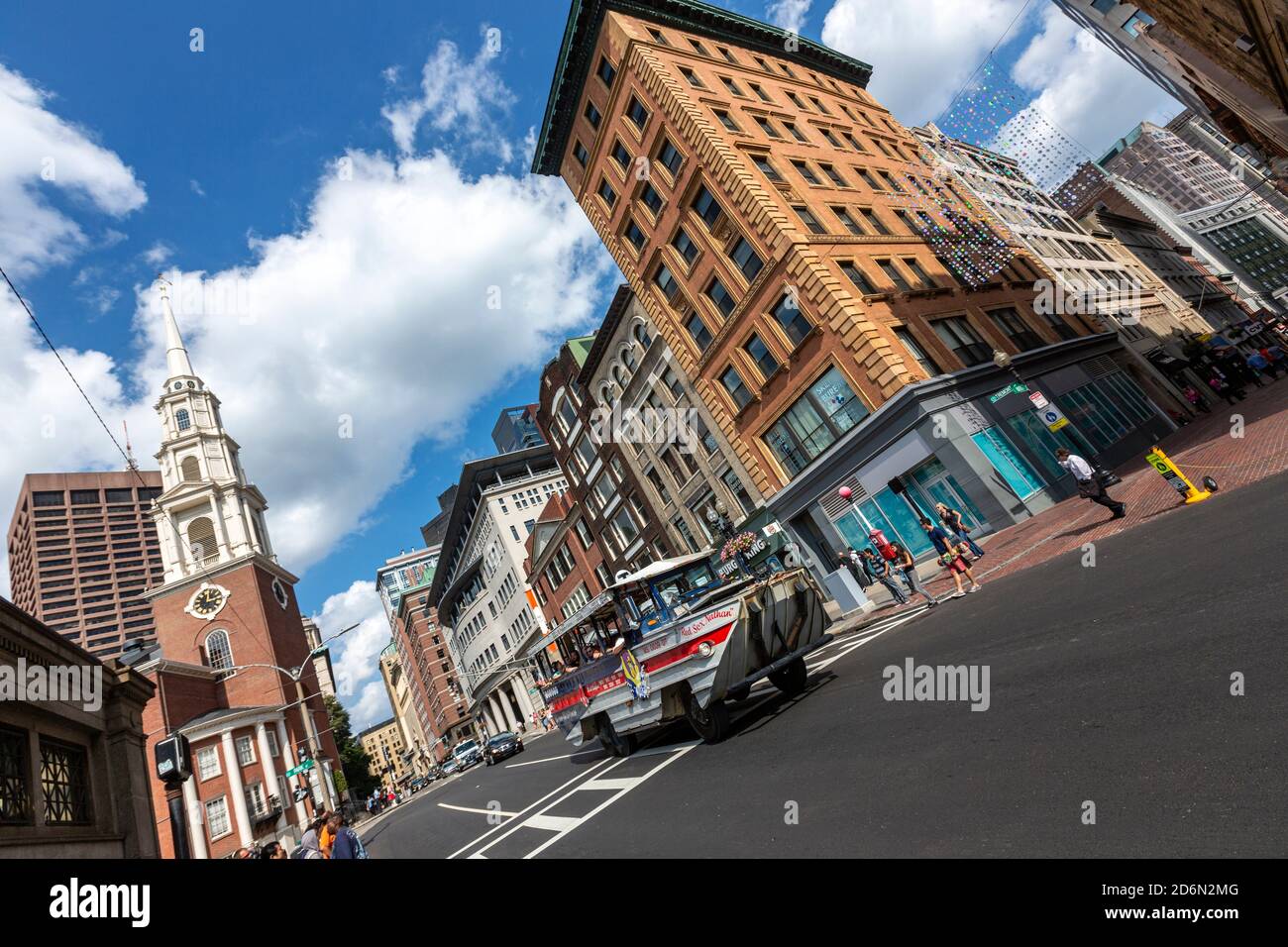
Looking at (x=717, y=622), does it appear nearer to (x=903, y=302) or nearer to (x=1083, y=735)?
(x=1083, y=735)

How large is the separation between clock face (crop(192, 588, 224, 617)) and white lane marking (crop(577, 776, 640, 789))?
147 ft

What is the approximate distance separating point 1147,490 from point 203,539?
58.2 m

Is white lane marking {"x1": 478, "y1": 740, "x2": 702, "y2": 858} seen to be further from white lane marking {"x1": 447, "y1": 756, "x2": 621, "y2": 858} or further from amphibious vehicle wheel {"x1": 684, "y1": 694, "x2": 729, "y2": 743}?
amphibious vehicle wheel {"x1": 684, "y1": 694, "x2": 729, "y2": 743}

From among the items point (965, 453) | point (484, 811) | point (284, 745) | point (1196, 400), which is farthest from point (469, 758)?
point (1196, 400)

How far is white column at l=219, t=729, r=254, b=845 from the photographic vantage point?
1378 inches

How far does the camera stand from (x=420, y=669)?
366 ft

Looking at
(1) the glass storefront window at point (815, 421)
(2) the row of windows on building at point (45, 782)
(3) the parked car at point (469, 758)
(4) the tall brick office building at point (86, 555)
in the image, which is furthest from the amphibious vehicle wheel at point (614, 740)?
(4) the tall brick office building at point (86, 555)

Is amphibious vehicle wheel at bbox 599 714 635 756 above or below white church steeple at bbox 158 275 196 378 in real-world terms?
below

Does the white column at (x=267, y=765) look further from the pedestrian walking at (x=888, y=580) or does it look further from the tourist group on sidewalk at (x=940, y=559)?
the pedestrian walking at (x=888, y=580)

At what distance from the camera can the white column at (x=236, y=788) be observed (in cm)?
3500

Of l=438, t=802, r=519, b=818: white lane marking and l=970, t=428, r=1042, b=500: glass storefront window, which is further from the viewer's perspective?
l=970, t=428, r=1042, b=500: glass storefront window

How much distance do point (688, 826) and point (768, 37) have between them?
42.1m

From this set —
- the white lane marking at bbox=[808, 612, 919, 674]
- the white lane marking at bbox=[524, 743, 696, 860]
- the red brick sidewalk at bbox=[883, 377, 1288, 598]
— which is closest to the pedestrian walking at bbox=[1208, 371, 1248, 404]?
the red brick sidewalk at bbox=[883, 377, 1288, 598]

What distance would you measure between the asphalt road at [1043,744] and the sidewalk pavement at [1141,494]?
60.1 inches
